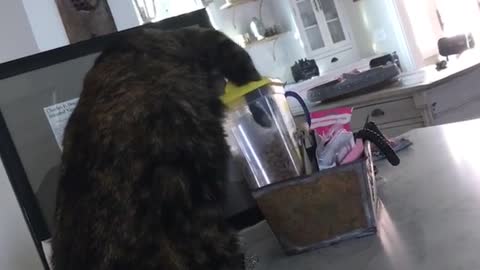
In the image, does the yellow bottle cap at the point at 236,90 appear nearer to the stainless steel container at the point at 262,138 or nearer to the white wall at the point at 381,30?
the stainless steel container at the point at 262,138

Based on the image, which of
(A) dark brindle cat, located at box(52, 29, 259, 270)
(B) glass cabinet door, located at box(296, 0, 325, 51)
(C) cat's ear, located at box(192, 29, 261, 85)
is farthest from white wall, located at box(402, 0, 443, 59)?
(A) dark brindle cat, located at box(52, 29, 259, 270)

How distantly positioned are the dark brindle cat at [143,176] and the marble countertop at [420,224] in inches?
5.6

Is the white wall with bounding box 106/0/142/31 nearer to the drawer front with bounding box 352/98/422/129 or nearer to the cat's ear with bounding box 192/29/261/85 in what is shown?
the cat's ear with bounding box 192/29/261/85

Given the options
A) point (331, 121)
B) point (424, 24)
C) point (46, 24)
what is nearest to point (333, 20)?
point (424, 24)

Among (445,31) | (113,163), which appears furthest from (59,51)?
(445,31)

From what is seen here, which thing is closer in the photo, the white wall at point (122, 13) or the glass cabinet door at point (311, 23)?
the white wall at point (122, 13)

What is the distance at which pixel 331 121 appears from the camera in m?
0.89

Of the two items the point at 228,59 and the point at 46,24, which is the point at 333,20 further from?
the point at 228,59

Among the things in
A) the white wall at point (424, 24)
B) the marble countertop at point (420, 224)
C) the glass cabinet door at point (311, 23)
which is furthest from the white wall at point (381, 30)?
the marble countertop at point (420, 224)

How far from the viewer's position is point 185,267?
64 cm

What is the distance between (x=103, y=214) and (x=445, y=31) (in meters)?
2.79

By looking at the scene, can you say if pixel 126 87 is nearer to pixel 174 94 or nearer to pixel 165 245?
pixel 174 94

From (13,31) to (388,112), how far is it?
1435 millimetres

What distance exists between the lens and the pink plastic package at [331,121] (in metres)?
0.86
